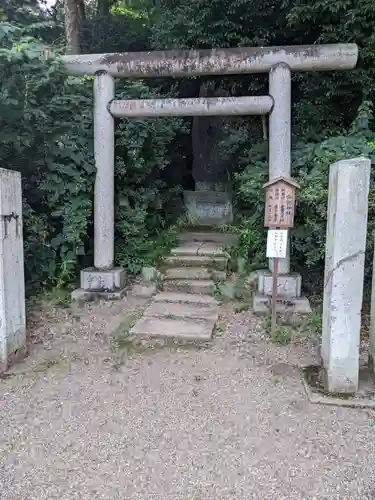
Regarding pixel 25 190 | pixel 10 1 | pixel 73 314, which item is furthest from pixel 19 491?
pixel 10 1

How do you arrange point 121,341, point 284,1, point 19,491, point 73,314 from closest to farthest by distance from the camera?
1. point 19,491
2. point 121,341
3. point 73,314
4. point 284,1

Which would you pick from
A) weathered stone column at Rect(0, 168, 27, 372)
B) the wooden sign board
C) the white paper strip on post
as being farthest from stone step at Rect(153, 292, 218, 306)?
weathered stone column at Rect(0, 168, 27, 372)

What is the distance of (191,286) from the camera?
5602 millimetres

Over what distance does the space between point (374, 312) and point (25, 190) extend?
440 cm

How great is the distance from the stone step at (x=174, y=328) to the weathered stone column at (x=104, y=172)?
1.28 metres

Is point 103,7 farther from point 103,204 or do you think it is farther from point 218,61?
point 103,204

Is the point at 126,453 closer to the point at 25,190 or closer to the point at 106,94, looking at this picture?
the point at 25,190

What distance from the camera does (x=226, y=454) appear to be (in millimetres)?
2523

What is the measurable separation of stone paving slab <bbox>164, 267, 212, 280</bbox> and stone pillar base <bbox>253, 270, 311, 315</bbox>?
86 centimetres

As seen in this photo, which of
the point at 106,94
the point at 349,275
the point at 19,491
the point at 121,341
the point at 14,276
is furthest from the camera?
the point at 106,94

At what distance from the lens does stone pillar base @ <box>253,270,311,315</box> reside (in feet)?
16.0

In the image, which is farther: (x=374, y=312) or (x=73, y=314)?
(x=73, y=314)

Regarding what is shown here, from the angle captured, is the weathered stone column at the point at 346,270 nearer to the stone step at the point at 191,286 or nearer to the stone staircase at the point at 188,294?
the stone staircase at the point at 188,294

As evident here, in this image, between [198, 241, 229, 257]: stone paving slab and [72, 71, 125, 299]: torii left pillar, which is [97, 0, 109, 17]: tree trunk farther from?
[198, 241, 229, 257]: stone paving slab
